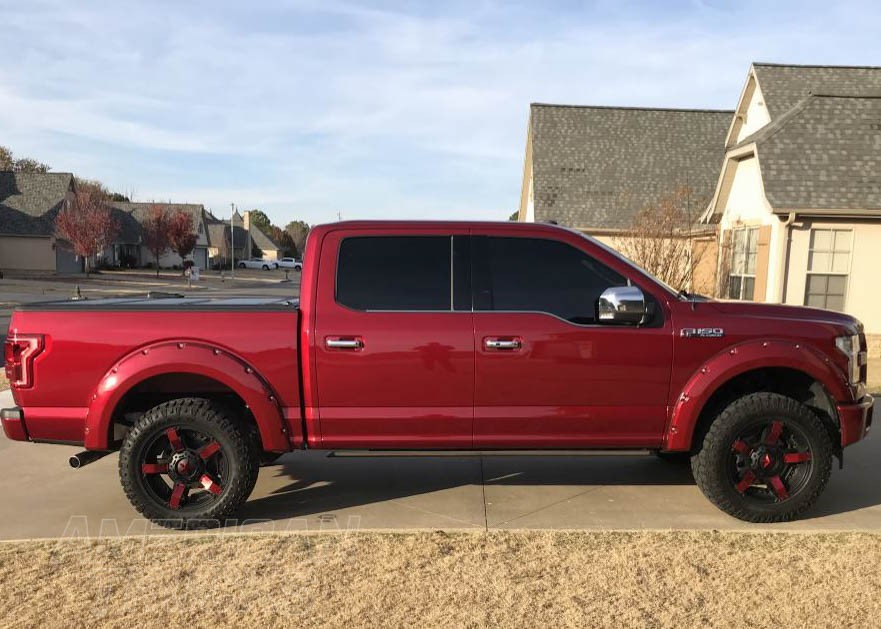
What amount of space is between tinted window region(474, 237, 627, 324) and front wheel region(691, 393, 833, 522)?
3.83 feet

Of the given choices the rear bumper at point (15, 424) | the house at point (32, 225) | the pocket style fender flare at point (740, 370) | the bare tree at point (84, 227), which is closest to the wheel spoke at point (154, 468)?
Answer: the rear bumper at point (15, 424)

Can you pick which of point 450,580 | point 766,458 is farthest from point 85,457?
point 766,458

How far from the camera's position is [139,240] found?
5634 centimetres

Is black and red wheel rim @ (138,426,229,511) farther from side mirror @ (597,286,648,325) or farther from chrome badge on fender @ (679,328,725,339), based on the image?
chrome badge on fender @ (679,328,725,339)

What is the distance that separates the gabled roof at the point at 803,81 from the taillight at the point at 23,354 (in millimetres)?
14724

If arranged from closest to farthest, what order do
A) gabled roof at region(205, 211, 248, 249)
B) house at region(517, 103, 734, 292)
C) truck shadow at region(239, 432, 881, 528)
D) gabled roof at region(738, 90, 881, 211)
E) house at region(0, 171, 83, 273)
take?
truck shadow at region(239, 432, 881, 528), gabled roof at region(738, 90, 881, 211), house at region(517, 103, 734, 292), house at region(0, 171, 83, 273), gabled roof at region(205, 211, 248, 249)

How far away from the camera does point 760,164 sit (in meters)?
11.7

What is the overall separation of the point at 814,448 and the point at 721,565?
117 cm

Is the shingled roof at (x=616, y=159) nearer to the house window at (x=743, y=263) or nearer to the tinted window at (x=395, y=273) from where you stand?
the house window at (x=743, y=263)

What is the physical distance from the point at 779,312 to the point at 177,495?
13.7ft

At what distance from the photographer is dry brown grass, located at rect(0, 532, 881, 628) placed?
10.5ft

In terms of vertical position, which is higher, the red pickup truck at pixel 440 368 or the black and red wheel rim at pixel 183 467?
the red pickup truck at pixel 440 368

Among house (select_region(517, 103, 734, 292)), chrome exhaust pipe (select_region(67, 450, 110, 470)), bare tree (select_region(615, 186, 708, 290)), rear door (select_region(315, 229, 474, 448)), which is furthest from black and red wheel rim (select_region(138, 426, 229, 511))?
house (select_region(517, 103, 734, 292))

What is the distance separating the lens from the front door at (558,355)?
165 inches
